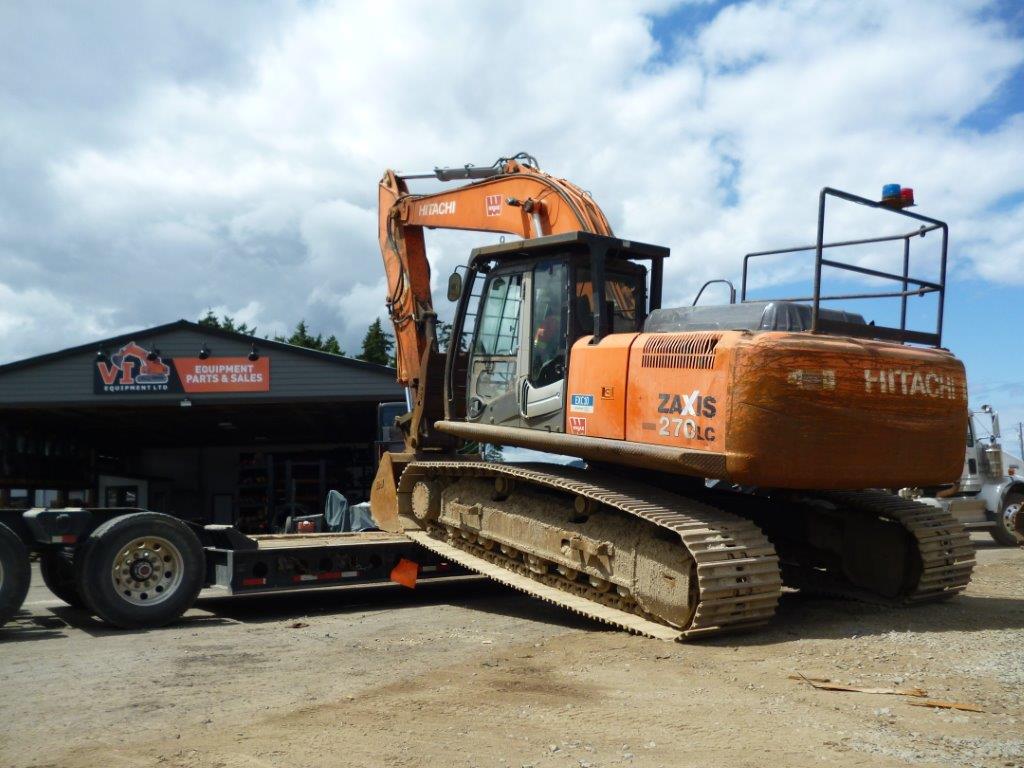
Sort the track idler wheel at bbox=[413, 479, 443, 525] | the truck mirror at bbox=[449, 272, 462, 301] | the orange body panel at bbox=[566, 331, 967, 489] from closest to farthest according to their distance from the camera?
the orange body panel at bbox=[566, 331, 967, 489], the truck mirror at bbox=[449, 272, 462, 301], the track idler wheel at bbox=[413, 479, 443, 525]

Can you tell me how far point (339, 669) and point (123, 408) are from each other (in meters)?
19.8

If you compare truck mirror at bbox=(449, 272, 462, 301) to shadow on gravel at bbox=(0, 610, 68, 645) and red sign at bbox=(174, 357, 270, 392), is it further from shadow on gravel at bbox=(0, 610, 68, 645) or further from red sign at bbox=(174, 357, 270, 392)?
red sign at bbox=(174, 357, 270, 392)

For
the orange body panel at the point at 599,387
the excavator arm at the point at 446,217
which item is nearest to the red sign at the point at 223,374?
the excavator arm at the point at 446,217

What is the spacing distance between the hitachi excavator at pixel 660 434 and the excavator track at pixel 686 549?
21mm

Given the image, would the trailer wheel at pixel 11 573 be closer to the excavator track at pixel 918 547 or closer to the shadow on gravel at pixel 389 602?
the shadow on gravel at pixel 389 602

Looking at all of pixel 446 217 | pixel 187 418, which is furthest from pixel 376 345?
pixel 446 217

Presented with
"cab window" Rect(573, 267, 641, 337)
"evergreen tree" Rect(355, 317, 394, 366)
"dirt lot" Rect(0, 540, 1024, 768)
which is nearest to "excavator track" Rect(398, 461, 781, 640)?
"dirt lot" Rect(0, 540, 1024, 768)

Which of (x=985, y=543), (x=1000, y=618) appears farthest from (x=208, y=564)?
(x=985, y=543)

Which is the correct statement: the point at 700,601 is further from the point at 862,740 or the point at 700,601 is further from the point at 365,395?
the point at 365,395

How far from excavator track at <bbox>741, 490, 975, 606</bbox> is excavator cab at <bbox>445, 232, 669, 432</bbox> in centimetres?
267

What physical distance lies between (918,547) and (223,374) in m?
18.2

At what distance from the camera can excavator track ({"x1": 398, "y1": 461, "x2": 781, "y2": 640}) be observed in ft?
25.2

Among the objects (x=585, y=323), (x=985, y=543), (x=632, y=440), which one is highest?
(x=585, y=323)

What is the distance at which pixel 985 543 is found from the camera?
67.4 feet
